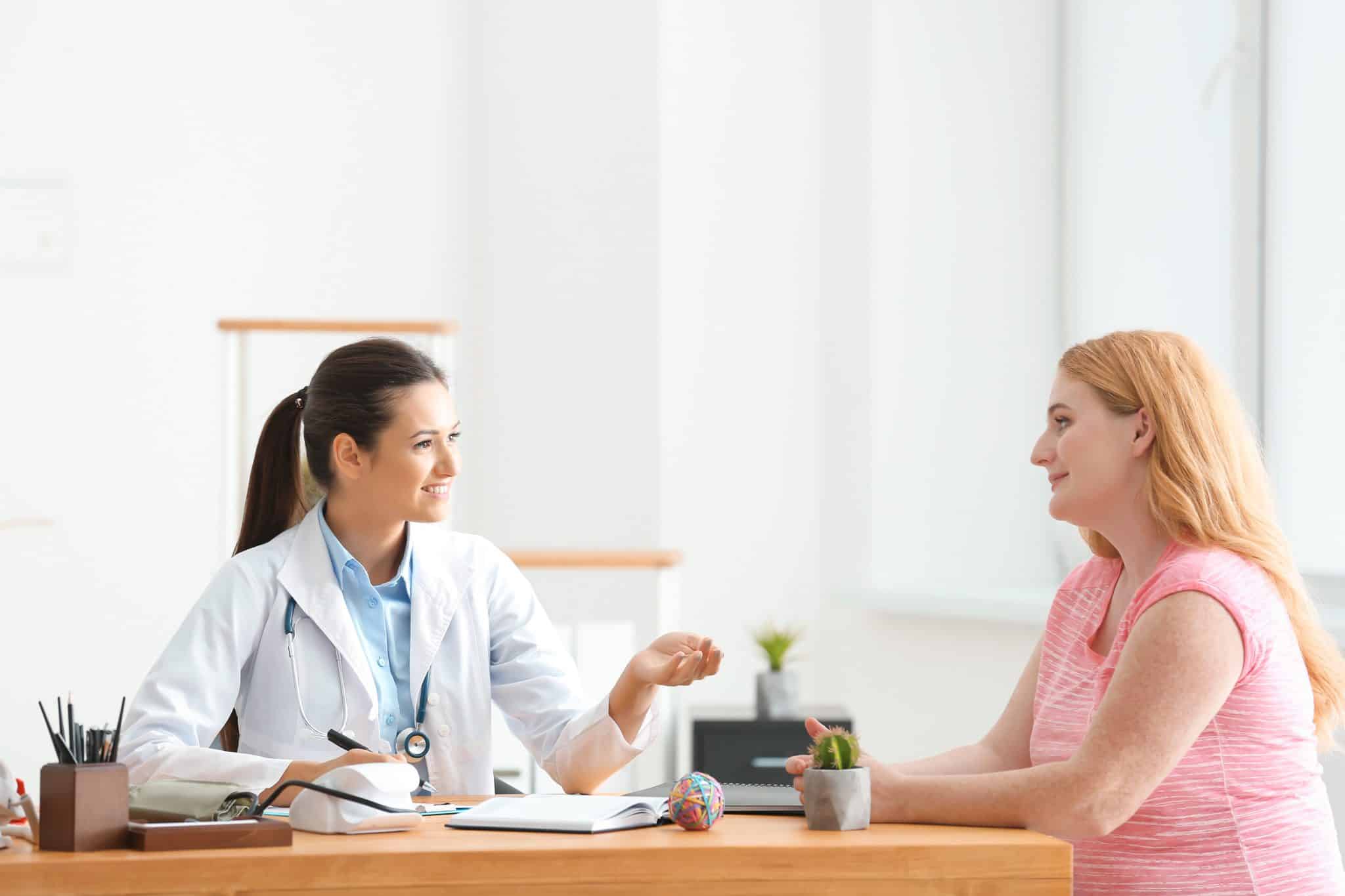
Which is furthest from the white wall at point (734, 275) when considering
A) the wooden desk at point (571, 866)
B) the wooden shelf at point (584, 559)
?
the wooden desk at point (571, 866)

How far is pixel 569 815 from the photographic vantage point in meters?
1.52

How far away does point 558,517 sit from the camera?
5160mm

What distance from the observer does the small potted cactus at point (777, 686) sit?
4.21m

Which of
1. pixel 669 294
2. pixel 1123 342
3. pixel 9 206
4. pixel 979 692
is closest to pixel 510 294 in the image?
pixel 669 294

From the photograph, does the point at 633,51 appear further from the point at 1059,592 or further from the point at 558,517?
the point at 1059,592

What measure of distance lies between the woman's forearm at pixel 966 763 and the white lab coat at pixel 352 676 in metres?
0.36

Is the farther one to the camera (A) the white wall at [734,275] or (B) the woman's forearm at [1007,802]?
(A) the white wall at [734,275]

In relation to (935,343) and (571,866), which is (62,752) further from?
(935,343)

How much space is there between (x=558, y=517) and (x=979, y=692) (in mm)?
1597

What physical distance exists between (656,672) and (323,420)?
0.59 meters

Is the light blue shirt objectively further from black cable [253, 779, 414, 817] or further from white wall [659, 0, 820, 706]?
white wall [659, 0, 820, 706]

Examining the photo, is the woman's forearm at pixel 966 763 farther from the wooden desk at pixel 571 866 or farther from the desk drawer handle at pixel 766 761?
the desk drawer handle at pixel 766 761

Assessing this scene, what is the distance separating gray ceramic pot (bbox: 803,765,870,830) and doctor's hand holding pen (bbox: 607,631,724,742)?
28 cm

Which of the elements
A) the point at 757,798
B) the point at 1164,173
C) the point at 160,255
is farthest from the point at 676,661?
the point at 160,255
